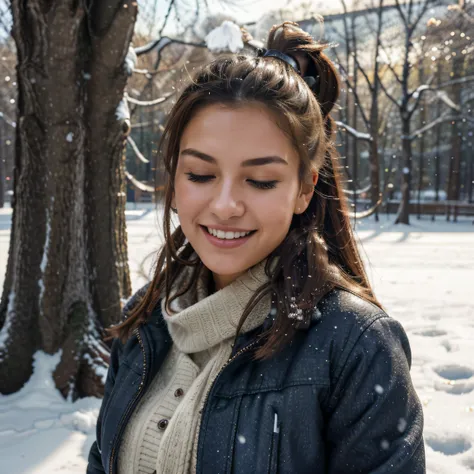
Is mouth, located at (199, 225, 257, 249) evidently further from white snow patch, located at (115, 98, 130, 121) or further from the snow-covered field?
white snow patch, located at (115, 98, 130, 121)

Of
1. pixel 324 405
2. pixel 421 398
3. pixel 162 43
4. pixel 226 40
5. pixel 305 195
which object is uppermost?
pixel 162 43

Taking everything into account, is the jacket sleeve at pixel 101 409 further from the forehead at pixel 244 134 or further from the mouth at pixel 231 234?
the forehead at pixel 244 134

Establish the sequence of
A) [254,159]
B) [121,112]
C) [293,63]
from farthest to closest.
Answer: [121,112] → [293,63] → [254,159]

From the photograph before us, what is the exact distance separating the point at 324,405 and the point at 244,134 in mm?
692

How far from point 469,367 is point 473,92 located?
78.4 ft

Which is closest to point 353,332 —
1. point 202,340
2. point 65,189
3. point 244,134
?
point 202,340

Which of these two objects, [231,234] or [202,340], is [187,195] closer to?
[231,234]

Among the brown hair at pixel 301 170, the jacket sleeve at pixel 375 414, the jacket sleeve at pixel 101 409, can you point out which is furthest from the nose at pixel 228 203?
the jacket sleeve at pixel 101 409

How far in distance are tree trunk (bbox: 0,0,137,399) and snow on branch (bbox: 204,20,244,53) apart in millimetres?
1445

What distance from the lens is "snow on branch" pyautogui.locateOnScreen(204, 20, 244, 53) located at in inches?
191

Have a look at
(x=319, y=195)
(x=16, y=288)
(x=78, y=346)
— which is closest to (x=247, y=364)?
(x=319, y=195)

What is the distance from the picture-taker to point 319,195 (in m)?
1.57

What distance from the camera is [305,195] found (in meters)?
1.48

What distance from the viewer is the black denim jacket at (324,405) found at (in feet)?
3.69
